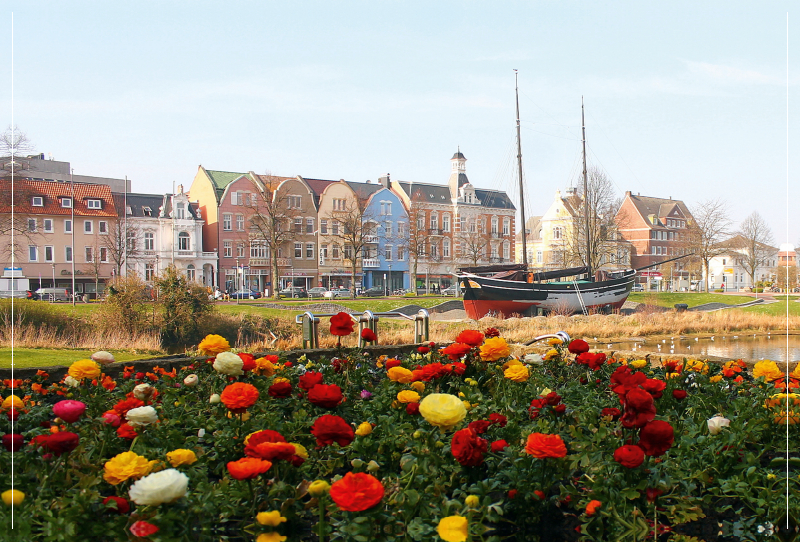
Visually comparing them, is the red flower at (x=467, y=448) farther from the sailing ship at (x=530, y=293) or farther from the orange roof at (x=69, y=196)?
the orange roof at (x=69, y=196)

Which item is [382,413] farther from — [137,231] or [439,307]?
[137,231]

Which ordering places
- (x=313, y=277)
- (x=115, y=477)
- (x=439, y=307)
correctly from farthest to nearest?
(x=313, y=277) → (x=439, y=307) → (x=115, y=477)

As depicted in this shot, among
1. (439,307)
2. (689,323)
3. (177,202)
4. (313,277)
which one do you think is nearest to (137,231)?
(177,202)

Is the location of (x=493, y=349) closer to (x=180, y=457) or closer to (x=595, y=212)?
(x=180, y=457)

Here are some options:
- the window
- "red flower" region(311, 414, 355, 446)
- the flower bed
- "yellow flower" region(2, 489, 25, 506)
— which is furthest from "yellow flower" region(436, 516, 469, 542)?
the window

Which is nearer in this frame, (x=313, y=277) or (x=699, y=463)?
(x=699, y=463)

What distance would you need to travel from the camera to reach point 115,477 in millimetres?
2020

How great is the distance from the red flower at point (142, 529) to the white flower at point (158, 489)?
7cm

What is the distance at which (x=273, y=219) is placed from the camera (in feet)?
151

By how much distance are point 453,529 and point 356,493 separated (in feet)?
0.89

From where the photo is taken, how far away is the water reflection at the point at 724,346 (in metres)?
15.1

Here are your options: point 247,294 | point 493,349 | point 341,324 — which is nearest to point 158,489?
point 341,324

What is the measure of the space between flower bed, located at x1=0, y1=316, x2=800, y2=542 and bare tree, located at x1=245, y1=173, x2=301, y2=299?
134 ft

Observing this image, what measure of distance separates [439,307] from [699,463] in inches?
1304
